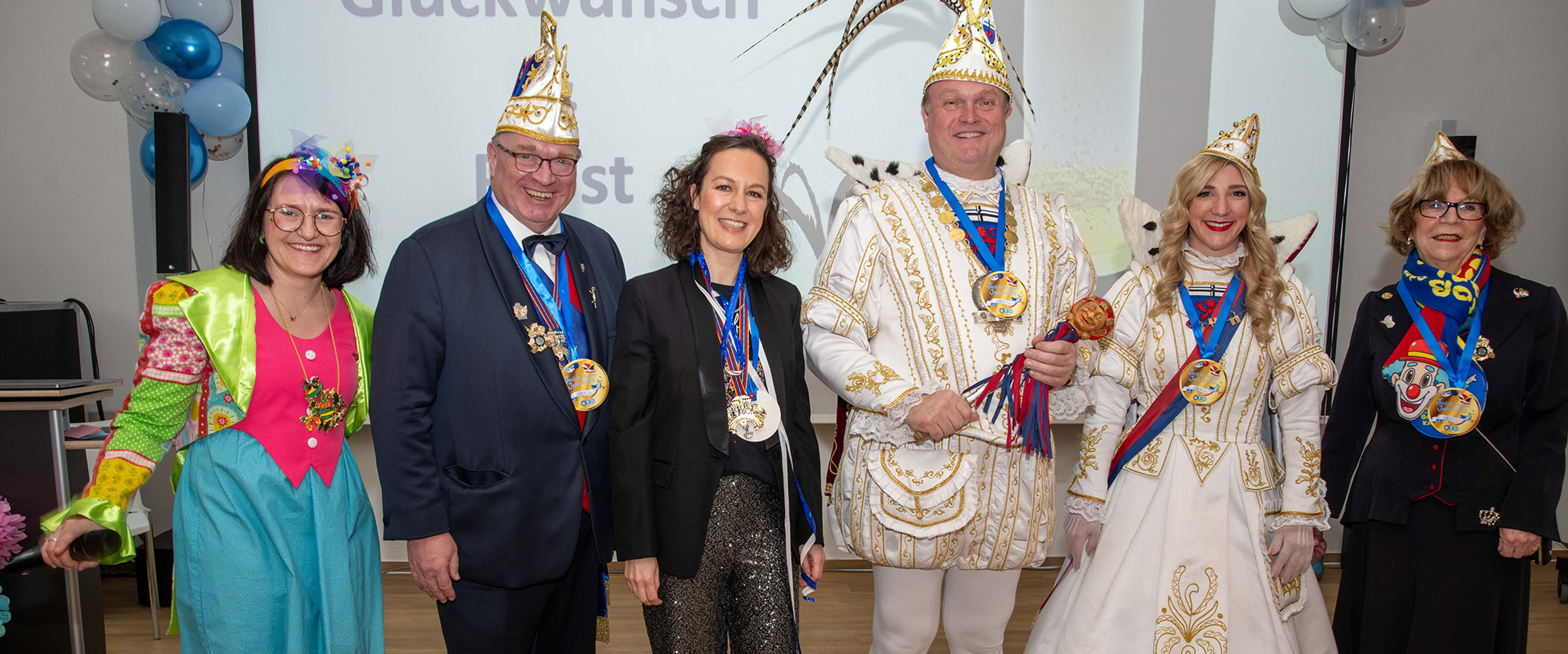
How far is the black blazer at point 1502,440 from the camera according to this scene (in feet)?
7.18

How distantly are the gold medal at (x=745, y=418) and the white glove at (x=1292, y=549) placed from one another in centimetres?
130

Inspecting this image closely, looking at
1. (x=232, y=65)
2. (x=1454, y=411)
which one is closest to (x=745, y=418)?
(x=1454, y=411)

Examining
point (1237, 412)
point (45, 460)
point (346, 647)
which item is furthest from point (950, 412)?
point (45, 460)

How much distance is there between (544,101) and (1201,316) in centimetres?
165

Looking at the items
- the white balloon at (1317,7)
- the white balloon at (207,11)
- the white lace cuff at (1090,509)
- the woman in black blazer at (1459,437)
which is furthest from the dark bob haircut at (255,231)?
the white balloon at (1317,7)

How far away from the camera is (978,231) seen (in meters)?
A: 2.05

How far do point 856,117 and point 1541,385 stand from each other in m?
2.58

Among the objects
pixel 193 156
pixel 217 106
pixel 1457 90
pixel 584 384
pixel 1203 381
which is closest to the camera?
pixel 584 384

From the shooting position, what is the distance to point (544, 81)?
1931 mm

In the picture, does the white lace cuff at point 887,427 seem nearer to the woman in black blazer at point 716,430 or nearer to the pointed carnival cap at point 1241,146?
the woman in black blazer at point 716,430

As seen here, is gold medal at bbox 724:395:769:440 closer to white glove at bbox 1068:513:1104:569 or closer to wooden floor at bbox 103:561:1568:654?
white glove at bbox 1068:513:1104:569

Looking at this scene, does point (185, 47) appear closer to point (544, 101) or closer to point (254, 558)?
point (544, 101)

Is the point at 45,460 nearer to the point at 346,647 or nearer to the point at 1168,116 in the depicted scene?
the point at 346,647

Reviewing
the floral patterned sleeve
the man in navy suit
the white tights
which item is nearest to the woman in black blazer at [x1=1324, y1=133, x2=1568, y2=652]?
the white tights
